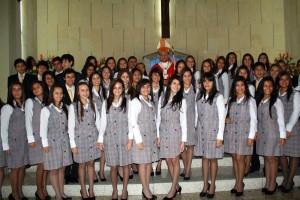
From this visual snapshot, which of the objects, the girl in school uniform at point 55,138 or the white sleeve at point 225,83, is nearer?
the girl in school uniform at point 55,138

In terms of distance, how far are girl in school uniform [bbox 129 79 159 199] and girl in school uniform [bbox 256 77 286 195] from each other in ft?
5.10

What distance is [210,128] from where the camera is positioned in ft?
15.0

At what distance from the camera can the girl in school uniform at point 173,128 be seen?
4.50 m

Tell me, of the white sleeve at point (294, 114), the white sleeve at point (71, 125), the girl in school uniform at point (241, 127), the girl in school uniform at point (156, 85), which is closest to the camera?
the white sleeve at point (71, 125)

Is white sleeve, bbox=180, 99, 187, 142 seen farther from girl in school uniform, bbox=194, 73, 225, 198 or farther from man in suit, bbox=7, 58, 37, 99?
man in suit, bbox=7, 58, 37, 99

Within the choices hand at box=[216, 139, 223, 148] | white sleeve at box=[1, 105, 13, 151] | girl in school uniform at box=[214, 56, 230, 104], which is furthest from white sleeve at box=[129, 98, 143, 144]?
girl in school uniform at box=[214, 56, 230, 104]

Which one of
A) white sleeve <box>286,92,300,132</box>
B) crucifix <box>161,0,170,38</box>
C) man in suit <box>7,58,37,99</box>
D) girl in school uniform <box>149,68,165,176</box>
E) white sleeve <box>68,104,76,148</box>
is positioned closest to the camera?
white sleeve <box>68,104,76,148</box>

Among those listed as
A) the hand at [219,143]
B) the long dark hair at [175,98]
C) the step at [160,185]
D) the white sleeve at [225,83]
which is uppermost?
the white sleeve at [225,83]

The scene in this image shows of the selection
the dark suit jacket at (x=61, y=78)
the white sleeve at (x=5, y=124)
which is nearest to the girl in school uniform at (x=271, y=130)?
the dark suit jacket at (x=61, y=78)

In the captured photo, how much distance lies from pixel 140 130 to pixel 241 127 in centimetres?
143

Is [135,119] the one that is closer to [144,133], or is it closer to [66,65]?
[144,133]

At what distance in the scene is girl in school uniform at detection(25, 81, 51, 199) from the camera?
447cm

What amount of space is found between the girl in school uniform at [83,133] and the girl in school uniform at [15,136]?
0.76 metres

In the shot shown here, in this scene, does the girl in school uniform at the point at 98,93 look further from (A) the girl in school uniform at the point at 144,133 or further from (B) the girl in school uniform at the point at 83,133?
(A) the girl in school uniform at the point at 144,133
